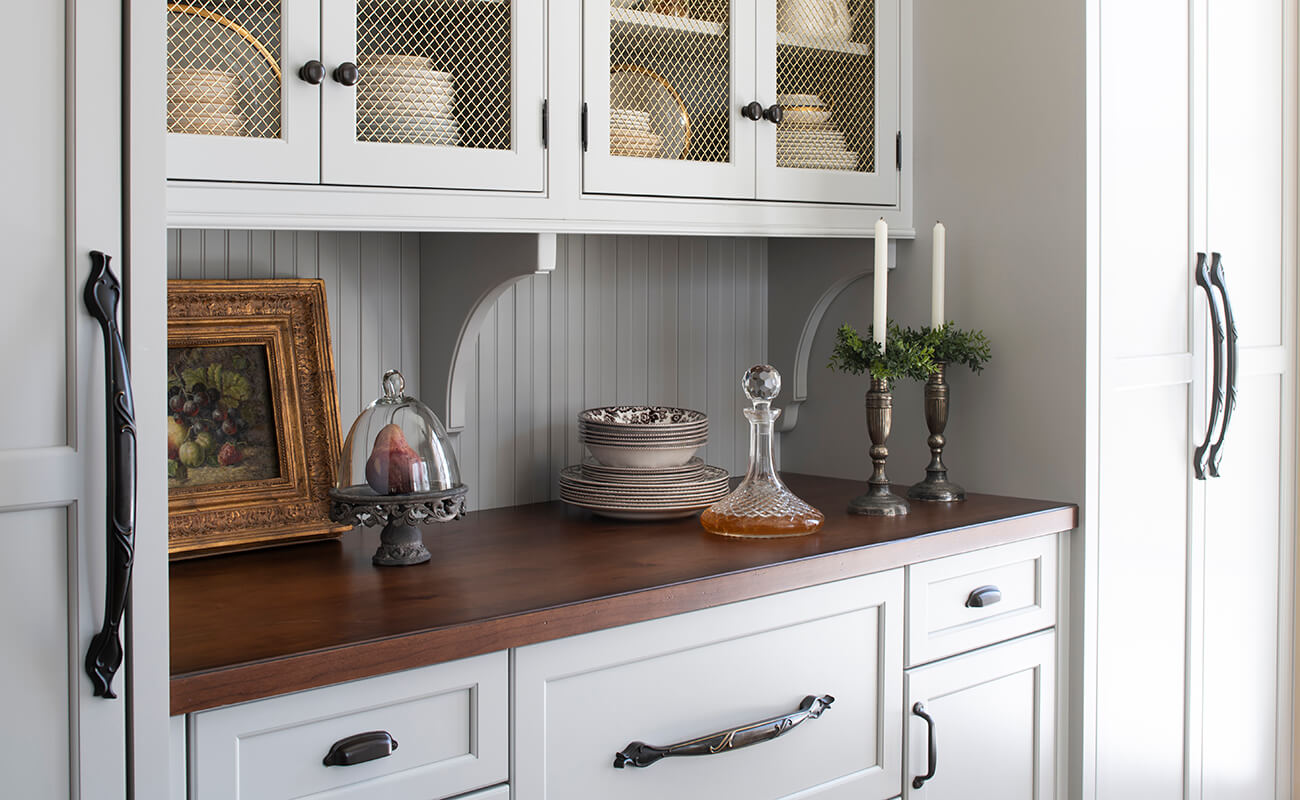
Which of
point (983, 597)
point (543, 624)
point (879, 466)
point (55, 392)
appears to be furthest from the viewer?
point (879, 466)

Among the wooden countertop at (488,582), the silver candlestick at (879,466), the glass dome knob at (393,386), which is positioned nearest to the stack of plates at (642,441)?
the wooden countertop at (488,582)

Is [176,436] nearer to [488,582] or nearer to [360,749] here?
[488,582]

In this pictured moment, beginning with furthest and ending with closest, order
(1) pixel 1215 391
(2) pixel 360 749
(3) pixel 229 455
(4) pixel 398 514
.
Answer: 1. (1) pixel 1215 391
2. (3) pixel 229 455
3. (4) pixel 398 514
4. (2) pixel 360 749

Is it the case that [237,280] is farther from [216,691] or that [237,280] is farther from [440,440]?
[216,691]

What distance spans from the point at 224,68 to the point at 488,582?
711 mm

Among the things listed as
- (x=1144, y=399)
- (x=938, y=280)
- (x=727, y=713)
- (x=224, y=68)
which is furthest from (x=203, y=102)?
(x=1144, y=399)

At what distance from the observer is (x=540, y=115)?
169cm

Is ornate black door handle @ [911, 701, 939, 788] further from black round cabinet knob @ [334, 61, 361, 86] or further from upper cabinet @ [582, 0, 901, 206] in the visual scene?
black round cabinet knob @ [334, 61, 361, 86]

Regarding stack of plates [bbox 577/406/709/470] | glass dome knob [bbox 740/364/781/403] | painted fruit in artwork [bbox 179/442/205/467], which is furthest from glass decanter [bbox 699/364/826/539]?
painted fruit in artwork [bbox 179/442/205/467]

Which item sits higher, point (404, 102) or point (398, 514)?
point (404, 102)

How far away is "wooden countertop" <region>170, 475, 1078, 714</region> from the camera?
1154mm

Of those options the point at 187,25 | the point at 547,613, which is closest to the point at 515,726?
the point at 547,613

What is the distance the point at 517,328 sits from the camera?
2.04m

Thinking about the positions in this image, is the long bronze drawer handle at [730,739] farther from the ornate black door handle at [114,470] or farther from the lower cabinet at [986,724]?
the ornate black door handle at [114,470]
